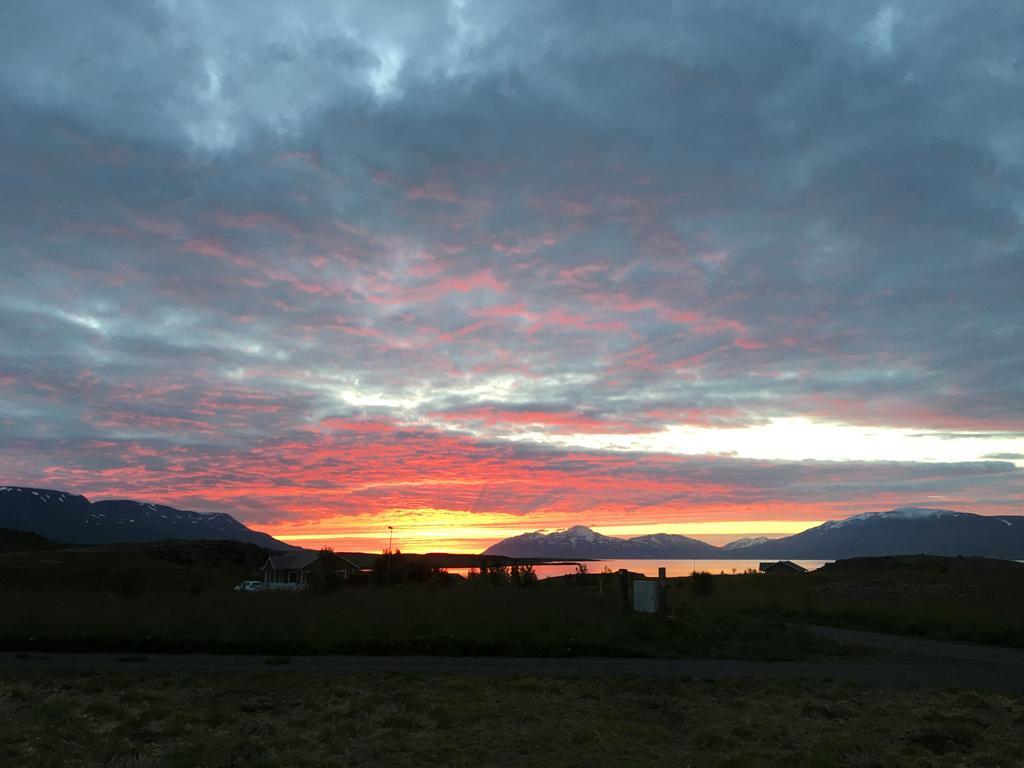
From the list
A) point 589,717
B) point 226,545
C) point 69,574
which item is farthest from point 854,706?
point 226,545

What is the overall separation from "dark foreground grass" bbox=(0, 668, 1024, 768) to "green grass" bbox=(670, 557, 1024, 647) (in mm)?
13455

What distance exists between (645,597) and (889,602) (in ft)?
58.2

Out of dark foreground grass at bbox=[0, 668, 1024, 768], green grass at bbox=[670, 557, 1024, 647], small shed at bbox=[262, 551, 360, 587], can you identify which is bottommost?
dark foreground grass at bbox=[0, 668, 1024, 768]

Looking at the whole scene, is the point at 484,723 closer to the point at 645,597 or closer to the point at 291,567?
the point at 645,597

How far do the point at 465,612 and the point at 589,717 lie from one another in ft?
43.7

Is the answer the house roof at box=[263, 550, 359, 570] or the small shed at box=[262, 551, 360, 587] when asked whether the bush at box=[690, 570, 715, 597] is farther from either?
the house roof at box=[263, 550, 359, 570]

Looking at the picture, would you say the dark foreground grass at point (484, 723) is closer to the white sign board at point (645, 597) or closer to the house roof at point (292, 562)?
the white sign board at point (645, 597)

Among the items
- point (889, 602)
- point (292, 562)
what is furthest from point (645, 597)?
point (292, 562)

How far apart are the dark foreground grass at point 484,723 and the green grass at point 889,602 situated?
530 inches

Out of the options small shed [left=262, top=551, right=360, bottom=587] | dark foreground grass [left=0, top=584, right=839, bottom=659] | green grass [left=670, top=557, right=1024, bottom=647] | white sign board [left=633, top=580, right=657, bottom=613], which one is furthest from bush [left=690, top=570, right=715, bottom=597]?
small shed [left=262, top=551, right=360, bottom=587]

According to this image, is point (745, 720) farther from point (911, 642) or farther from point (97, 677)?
point (911, 642)

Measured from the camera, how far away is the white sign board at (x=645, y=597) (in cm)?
2747

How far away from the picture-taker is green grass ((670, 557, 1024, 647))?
2628 centimetres

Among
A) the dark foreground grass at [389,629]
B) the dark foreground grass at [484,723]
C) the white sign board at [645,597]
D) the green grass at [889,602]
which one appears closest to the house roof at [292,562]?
the green grass at [889,602]
